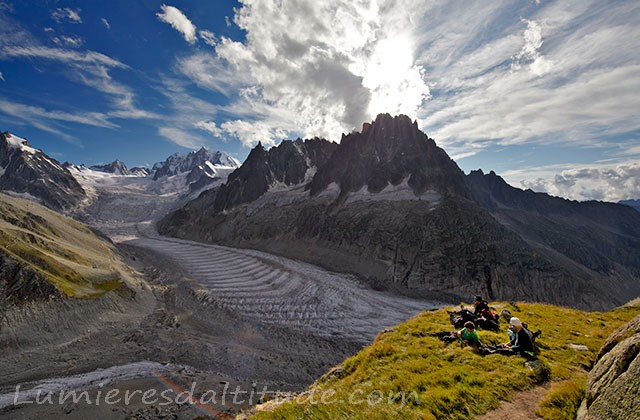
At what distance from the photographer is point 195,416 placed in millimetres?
20531

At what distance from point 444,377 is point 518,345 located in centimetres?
446

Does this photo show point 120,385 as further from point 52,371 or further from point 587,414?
point 587,414

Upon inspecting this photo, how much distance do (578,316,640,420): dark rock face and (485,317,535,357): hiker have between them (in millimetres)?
4933

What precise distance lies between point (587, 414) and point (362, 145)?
137 m

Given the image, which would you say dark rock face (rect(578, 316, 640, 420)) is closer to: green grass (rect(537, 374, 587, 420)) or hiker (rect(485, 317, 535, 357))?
green grass (rect(537, 374, 587, 420))

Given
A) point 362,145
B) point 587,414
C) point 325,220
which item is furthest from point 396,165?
point 587,414

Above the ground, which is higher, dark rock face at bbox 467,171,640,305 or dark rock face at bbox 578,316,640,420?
dark rock face at bbox 467,171,640,305

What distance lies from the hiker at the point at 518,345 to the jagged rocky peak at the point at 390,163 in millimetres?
99202

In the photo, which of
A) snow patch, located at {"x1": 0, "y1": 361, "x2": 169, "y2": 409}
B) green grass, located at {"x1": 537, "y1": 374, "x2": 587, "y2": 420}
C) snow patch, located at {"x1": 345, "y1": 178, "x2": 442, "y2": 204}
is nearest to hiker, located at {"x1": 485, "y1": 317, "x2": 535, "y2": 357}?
green grass, located at {"x1": 537, "y1": 374, "x2": 587, "y2": 420}

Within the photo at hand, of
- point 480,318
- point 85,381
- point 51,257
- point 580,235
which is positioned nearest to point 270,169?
point 51,257

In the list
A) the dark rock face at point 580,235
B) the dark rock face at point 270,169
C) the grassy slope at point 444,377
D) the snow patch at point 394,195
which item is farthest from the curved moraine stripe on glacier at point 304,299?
the dark rock face at point 270,169

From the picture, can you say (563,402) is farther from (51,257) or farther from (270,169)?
(270,169)

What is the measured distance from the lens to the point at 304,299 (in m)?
57.4

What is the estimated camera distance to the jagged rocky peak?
112431 millimetres
